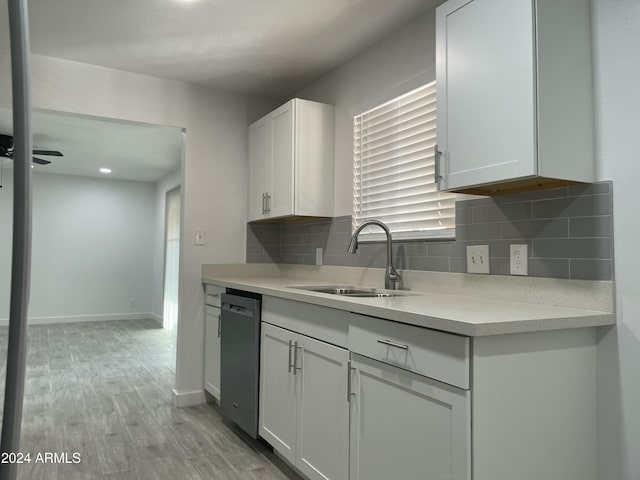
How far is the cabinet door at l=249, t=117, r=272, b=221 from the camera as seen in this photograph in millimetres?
3383

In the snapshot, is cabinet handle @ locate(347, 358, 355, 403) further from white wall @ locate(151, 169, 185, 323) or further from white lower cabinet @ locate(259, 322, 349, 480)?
white wall @ locate(151, 169, 185, 323)

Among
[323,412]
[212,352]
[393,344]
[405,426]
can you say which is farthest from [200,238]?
[405,426]

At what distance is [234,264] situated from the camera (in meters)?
3.62

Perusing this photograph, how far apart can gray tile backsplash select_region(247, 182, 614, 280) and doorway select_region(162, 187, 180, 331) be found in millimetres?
4584

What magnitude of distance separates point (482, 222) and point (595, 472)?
1008mm

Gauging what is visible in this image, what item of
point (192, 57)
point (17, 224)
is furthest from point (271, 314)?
point (17, 224)

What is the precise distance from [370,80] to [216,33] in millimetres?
936

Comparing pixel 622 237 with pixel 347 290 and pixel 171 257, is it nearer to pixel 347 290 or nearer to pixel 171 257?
pixel 347 290

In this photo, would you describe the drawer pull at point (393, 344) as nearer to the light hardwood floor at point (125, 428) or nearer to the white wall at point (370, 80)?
the light hardwood floor at point (125, 428)

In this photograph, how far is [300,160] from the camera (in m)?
3.08

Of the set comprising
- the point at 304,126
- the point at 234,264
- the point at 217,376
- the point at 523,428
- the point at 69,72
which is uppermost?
the point at 69,72

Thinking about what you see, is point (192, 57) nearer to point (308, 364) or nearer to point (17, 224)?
point (308, 364)

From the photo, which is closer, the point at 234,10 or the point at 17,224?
the point at 17,224

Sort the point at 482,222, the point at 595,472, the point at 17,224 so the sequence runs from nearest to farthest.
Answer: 1. the point at 17,224
2. the point at 595,472
3. the point at 482,222
